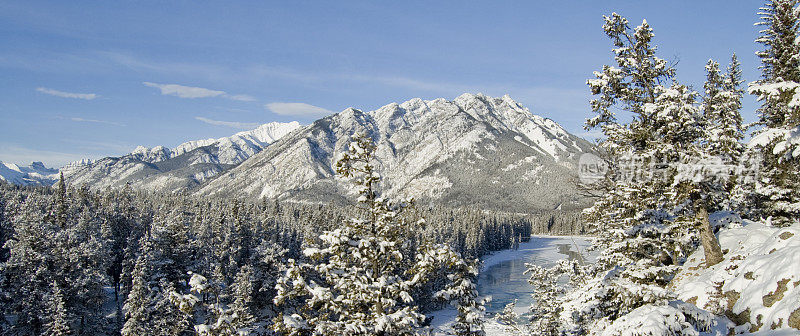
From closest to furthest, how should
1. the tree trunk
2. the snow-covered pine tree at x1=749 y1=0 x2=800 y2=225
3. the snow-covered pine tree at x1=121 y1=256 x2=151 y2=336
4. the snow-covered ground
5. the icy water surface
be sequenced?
the snow-covered pine tree at x1=749 y1=0 x2=800 y2=225
the tree trunk
the snow-covered pine tree at x1=121 y1=256 x2=151 y2=336
the snow-covered ground
the icy water surface

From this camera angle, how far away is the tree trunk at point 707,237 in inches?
599

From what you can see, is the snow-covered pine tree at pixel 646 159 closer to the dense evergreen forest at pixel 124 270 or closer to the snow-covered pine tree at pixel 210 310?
the snow-covered pine tree at pixel 210 310

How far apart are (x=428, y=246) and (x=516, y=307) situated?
58.8 m

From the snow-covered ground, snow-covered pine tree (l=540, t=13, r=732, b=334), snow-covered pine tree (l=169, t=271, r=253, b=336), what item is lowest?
the snow-covered ground

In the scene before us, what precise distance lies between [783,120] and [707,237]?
892 centimetres

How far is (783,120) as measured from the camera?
19.4m

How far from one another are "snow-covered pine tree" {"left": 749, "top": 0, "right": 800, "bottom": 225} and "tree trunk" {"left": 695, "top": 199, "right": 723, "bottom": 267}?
2607 mm

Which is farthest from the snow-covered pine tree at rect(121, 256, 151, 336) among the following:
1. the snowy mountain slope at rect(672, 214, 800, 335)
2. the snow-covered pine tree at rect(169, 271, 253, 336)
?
the snowy mountain slope at rect(672, 214, 800, 335)

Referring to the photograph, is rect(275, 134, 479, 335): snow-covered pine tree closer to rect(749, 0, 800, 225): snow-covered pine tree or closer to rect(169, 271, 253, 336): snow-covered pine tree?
rect(169, 271, 253, 336): snow-covered pine tree

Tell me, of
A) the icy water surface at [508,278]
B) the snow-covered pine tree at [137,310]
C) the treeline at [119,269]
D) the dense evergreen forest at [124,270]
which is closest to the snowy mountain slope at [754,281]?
the dense evergreen forest at [124,270]

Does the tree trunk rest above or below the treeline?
above

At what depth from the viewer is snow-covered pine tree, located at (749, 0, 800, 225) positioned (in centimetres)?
1143


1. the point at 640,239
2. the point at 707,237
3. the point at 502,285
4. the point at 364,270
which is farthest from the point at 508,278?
the point at 364,270

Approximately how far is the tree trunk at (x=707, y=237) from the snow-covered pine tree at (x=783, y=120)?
8.55 ft
